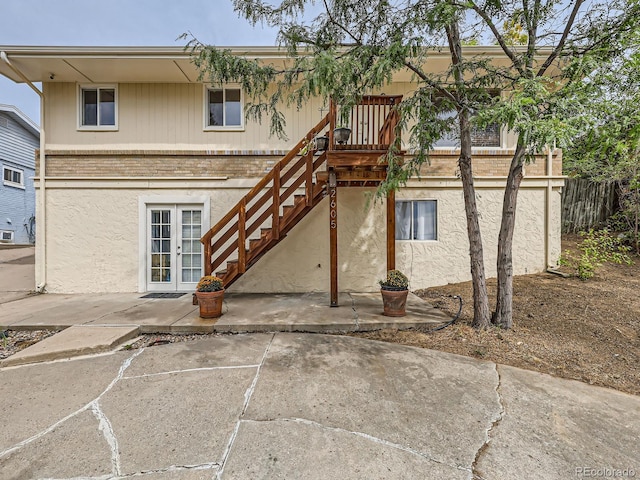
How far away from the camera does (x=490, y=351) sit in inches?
141

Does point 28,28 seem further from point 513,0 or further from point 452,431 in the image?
point 452,431

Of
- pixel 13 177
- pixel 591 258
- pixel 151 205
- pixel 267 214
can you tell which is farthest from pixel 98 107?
pixel 591 258

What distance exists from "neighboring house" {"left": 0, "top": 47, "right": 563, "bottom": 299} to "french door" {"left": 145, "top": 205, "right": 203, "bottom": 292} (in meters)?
0.02

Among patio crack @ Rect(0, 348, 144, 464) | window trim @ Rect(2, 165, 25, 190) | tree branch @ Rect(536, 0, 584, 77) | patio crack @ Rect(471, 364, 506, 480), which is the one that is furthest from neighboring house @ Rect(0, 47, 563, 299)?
window trim @ Rect(2, 165, 25, 190)

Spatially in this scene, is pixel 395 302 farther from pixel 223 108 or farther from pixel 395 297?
pixel 223 108

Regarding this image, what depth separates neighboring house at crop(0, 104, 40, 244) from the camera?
12617mm

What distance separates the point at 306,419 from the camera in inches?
91.0

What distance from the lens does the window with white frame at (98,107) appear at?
659 centimetres

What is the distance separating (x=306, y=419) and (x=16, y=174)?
1852 cm

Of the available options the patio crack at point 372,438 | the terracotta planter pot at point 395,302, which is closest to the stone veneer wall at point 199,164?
the terracotta planter pot at point 395,302

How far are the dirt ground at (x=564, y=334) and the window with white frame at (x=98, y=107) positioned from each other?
7485 millimetres

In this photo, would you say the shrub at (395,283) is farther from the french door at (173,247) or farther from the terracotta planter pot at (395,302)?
the french door at (173,247)

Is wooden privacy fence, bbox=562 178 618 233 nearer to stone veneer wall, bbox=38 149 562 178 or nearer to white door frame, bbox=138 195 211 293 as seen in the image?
stone veneer wall, bbox=38 149 562 178

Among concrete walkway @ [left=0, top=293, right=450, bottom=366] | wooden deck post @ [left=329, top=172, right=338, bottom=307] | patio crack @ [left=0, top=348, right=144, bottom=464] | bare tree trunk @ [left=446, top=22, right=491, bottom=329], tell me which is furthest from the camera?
wooden deck post @ [left=329, top=172, right=338, bottom=307]
